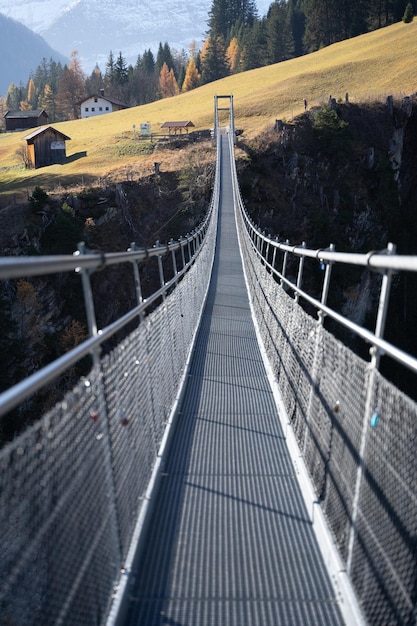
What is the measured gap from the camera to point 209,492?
11.0ft

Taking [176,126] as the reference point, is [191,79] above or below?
above

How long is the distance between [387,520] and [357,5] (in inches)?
2879

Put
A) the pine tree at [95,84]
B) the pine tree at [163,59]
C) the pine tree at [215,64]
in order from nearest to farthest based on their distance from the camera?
the pine tree at [215,64], the pine tree at [95,84], the pine tree at [163,59]

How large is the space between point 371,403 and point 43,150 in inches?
1856

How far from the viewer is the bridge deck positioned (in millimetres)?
2367

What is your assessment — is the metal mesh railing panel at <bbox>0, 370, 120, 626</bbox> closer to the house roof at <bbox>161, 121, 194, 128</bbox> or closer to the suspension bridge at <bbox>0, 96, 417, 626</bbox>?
the suspension bridge at <bbox>0, 96, 417, 626</bbox>

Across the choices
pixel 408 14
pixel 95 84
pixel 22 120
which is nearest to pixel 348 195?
pixel 408 14

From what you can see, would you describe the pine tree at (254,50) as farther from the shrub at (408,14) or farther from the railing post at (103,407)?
the railing post at (103,407)

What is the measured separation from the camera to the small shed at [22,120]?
6438 cm

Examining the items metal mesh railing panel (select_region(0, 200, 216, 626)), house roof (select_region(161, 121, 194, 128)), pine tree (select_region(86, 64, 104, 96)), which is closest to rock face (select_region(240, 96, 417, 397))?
house roof (select_region(161, 121, 194, 128))

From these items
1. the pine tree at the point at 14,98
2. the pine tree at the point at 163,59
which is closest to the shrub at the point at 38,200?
the pine tree at the point at 163,59

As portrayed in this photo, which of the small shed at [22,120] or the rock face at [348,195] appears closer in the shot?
the rock face at [348,195]

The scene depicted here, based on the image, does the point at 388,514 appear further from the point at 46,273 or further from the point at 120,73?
the point at 120,73

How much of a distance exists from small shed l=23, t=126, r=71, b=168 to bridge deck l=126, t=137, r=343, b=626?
43.8 metres
